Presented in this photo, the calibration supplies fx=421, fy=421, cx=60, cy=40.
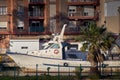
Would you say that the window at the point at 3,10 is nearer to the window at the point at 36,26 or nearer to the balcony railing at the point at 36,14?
the balcony railing at the point at 36,14

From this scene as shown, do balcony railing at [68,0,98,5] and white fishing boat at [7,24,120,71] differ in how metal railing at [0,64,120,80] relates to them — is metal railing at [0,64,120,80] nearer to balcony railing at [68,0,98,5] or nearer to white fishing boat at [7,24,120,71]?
white fishing boat at [7,24,120,71]

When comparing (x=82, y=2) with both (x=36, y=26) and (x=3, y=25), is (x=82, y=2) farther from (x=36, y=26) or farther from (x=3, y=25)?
(x=3, y=25)

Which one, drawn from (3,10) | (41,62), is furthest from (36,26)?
(41,62)

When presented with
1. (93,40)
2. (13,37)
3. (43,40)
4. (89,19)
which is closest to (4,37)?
(13,37)

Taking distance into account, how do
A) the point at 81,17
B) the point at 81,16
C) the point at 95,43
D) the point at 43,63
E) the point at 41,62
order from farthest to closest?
1. the point at 81,16
2. the point at 81,17
3. the point at 41,62
4. the point at 43,63
5. the point at 95,43

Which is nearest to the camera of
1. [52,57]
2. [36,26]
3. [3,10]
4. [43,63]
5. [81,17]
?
[43,63]

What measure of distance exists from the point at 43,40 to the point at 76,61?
98.1 feet

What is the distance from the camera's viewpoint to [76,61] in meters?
55.4

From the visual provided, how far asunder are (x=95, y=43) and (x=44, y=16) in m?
42.6

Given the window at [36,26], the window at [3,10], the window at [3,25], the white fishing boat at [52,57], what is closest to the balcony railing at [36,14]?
the window at [36,26]

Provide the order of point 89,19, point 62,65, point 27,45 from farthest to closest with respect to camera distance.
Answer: point 89,19 → point 27,45 → point 62,65

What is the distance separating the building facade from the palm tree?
38.8 m

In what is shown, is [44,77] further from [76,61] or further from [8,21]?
[8,21]

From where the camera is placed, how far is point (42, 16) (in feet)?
287
